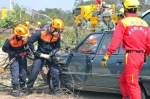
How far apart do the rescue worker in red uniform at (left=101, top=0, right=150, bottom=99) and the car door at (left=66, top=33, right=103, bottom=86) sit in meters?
1.14

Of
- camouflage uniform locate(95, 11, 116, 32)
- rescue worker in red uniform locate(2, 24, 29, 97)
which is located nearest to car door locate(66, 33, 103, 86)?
rescue worker in red uniform locate(2, 24, 29, 97)

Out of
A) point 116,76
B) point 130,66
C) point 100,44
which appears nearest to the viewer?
point 130,66

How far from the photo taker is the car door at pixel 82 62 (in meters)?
6.66

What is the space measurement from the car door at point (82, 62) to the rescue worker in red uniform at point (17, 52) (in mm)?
1056

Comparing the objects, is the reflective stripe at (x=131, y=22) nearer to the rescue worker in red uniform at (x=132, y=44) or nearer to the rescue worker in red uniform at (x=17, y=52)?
the rescue worker in red uniform at (x=132, y=44)

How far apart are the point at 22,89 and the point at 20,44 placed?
1.00 m

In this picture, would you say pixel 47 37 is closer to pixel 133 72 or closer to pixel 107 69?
pixel 107 69

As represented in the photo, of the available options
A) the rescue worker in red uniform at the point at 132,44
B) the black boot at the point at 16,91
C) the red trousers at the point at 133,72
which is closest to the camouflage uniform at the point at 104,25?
the black boot at the point at 16,91

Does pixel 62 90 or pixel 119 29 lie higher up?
pixel 119 29

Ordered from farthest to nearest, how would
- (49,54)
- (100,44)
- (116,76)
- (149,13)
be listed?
(149,13)
(49,54)
(100,44)
(116,76)

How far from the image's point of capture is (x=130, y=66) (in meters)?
5.44

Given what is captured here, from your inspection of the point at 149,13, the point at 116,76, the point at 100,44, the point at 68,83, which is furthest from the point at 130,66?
the point at 149,13

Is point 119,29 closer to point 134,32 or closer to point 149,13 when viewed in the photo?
point 134,32

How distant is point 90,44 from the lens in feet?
22.5
